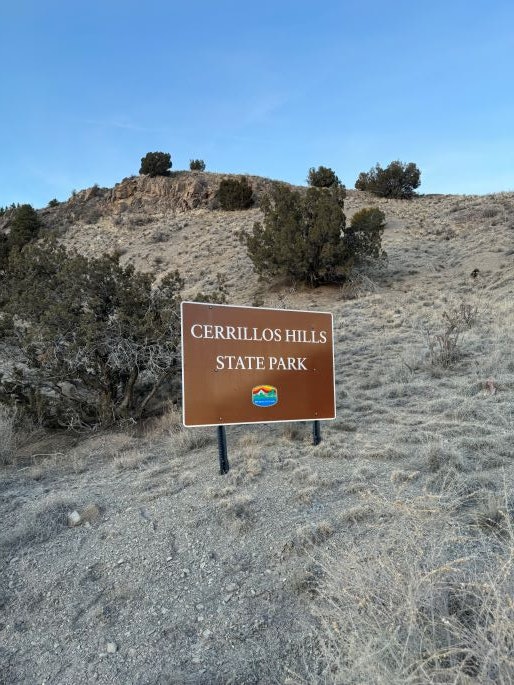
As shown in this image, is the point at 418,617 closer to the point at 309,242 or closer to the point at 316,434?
the point at 316,434

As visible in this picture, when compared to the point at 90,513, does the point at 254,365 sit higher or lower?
higher

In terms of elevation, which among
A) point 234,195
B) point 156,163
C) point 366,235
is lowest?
point 366,235

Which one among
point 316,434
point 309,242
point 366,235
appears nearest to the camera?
point 316,434

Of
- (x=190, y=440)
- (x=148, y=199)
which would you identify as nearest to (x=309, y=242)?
(x=190, y=440)

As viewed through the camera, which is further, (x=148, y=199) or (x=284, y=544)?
(x=148, y=199)

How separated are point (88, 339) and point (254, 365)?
9.81ft

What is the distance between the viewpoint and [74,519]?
4438 millimetres

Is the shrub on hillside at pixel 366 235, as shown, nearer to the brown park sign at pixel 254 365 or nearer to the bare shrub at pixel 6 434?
the brown park sign at pixel 254 365

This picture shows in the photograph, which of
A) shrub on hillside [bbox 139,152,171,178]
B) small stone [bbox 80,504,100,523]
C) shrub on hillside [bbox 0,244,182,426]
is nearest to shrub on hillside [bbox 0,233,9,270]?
shrub on hillside [bbox 139,152,171,178]

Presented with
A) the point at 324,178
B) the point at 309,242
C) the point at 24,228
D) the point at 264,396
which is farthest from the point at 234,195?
the point at 264,396

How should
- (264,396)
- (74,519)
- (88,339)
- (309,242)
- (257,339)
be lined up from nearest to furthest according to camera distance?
1. (74,519)
2. (264,396)
3. (257,339)
4. (88,339)
5. (309,242)

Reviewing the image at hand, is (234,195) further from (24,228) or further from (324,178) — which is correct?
(24,228)

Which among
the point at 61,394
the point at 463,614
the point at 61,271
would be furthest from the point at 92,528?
the point at 61,271

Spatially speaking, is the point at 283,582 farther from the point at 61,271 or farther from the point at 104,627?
the point at 61,271
